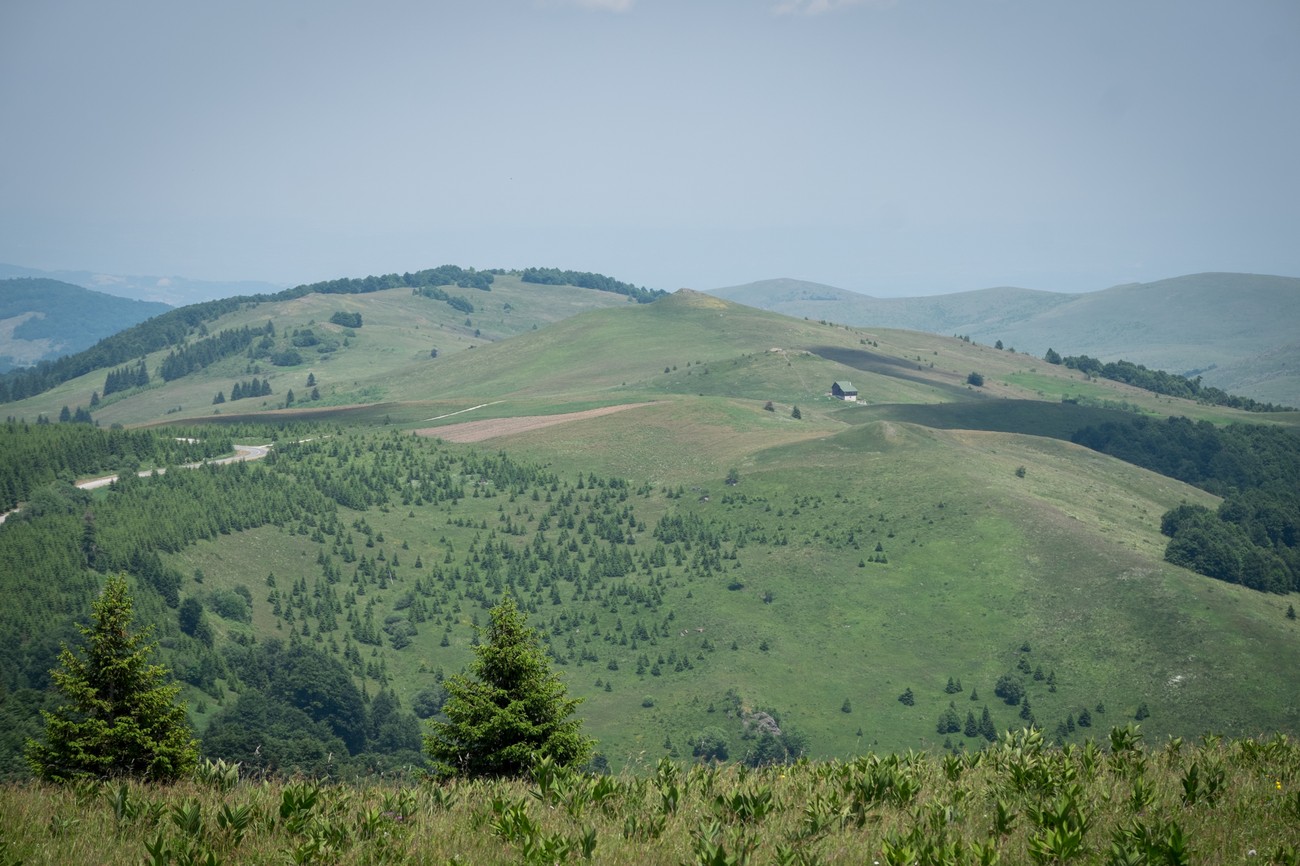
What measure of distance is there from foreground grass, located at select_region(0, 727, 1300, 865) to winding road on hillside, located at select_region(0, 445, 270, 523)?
139 meters

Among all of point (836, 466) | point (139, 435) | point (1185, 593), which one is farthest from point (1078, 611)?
point (139, 435)

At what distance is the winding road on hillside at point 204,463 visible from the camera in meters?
155

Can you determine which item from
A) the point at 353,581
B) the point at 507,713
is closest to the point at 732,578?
the point at 353,581

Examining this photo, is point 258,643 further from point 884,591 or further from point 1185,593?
point 1185,593

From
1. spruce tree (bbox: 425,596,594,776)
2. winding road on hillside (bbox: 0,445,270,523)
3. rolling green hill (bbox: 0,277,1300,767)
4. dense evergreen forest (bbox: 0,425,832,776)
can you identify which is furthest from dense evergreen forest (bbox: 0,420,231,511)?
spruce tree (bbox: 425,596,594,776)

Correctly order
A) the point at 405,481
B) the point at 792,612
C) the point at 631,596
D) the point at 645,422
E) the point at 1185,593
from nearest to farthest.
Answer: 1. the point at 1185,593
2. the point at 792,612
3. the point at 631,596
4. the point at 405,481
5. the point at 645,422

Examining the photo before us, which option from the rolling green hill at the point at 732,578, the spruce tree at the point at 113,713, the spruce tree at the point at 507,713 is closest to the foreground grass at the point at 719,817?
the spruce tree at the point at 507,713

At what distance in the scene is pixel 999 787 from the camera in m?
18.0

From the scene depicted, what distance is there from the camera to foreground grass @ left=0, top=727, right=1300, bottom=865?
14281 millimetres

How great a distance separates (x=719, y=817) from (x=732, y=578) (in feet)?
399

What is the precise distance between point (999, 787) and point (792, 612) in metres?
111

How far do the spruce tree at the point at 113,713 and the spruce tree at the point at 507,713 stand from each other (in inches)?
331

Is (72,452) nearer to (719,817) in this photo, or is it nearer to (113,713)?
(113,713)

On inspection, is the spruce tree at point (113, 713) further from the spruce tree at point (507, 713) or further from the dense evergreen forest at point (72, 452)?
the dense evergreen forest at point (72, 452)
